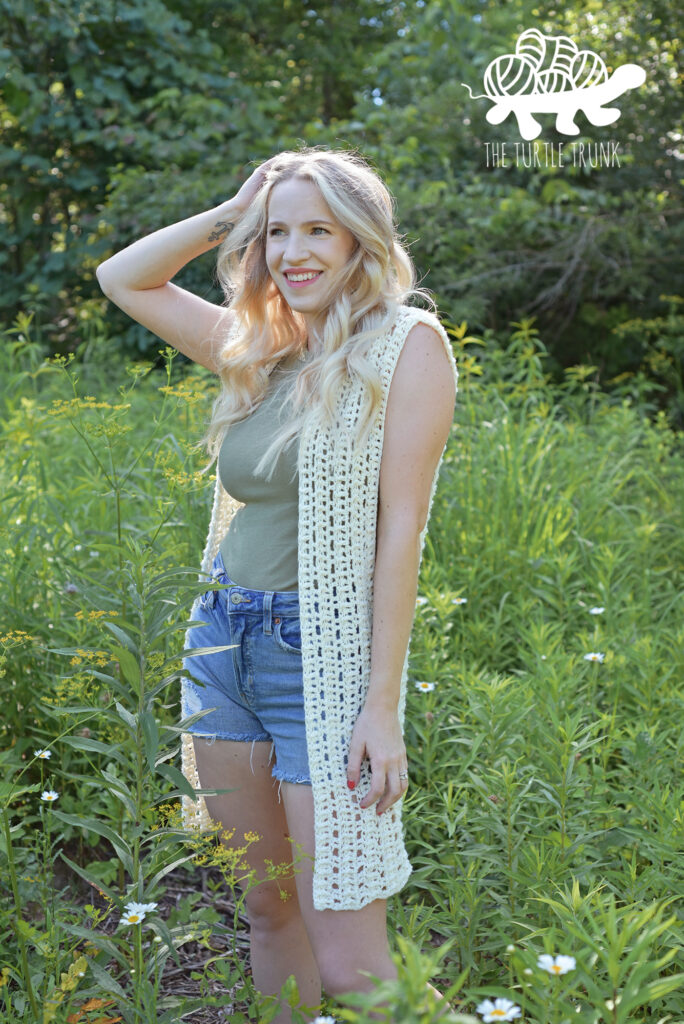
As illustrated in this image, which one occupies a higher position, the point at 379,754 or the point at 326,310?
the point at 326,310

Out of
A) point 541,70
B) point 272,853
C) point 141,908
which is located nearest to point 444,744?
point 272,853

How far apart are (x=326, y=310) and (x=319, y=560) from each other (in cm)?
54

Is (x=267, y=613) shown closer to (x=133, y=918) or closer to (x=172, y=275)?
(x=133, y=918)

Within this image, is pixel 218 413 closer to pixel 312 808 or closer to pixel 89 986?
pixel 312 808

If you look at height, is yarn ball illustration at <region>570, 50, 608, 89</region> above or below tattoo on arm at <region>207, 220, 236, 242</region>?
above

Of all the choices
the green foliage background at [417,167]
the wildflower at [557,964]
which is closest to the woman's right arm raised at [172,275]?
the wildflower at [557,964]

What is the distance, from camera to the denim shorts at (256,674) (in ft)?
5.87

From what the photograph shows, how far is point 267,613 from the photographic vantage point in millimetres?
1804

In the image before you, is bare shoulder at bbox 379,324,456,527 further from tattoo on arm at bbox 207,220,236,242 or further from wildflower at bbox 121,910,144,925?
wildflower at bbox 121,910,144,925

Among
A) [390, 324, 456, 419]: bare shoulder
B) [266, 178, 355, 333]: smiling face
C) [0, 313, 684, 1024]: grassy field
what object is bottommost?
[0, 313, 684, 1024]: grassy field

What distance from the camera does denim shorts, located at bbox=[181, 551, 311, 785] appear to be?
1.79 meters

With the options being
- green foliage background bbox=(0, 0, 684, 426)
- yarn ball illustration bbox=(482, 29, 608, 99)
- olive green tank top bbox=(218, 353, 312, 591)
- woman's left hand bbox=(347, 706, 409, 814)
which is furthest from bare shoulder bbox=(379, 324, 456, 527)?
yarn ball illustration bbox=(482, 29, 608, 99)

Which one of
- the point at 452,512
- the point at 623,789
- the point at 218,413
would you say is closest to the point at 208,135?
the point at 452,512

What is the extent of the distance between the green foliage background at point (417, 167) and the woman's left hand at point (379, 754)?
3987mm
